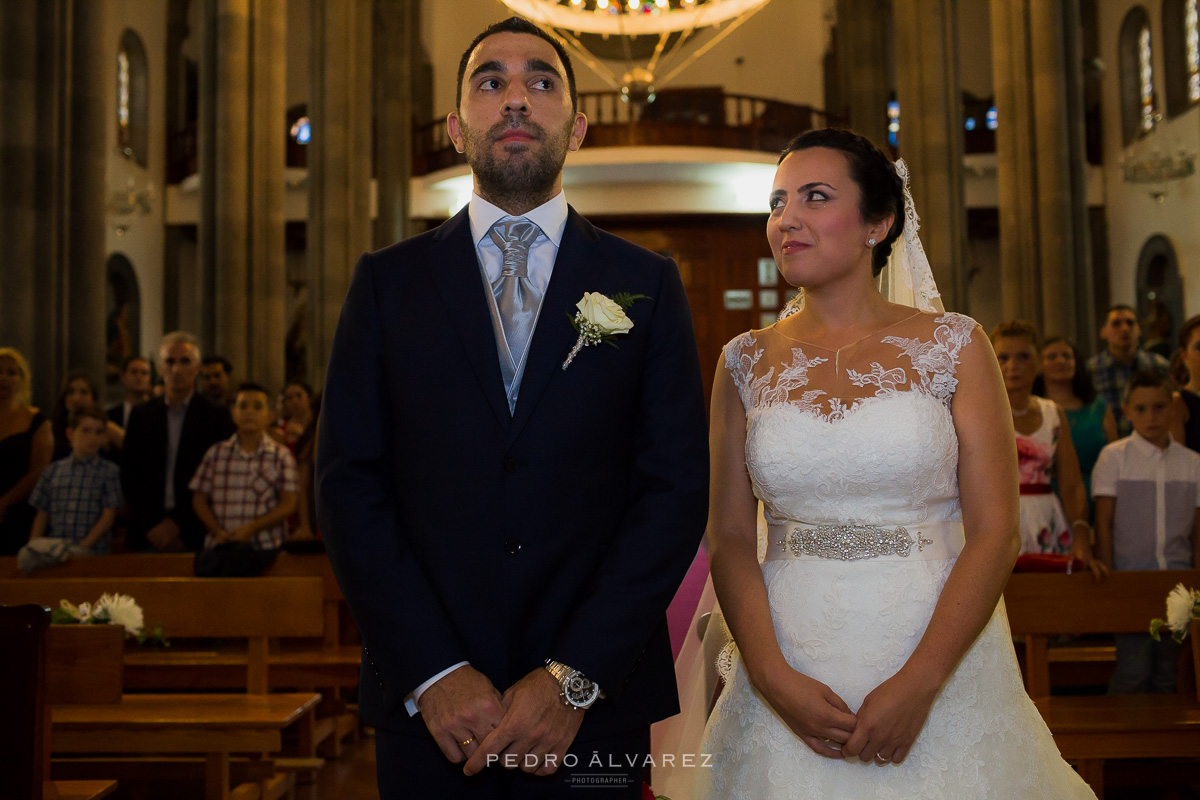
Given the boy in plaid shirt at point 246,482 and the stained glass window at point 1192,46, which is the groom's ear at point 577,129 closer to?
the boy in plaid shirt at point 246,482

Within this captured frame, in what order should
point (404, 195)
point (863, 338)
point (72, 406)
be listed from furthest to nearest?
1. point (404, 195)
2. point (72, 406)
3. point (863, 338)

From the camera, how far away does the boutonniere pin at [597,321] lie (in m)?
2.09

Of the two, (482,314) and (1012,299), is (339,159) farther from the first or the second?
(482,314)

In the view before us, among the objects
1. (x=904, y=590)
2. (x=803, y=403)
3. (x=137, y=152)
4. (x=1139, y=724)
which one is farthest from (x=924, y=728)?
(x=137, y=152)

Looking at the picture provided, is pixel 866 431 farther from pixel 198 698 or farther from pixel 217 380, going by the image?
pixel 217 380

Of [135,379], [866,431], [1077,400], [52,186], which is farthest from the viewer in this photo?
Result: [52,186]

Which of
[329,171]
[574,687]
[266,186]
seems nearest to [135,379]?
[266,186]

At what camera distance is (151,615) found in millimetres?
4828

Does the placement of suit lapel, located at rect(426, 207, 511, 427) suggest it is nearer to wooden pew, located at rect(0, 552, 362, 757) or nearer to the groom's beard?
the groom's beard

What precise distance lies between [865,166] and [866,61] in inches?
778

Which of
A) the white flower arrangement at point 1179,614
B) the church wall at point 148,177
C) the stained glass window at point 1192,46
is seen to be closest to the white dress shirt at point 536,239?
the white flower arrangement at point 1179,614

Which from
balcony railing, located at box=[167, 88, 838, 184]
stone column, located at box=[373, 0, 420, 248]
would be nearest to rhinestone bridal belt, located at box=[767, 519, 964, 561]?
balcony railing, located at box=[167, 88, 838, 184]

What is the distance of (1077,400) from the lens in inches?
235

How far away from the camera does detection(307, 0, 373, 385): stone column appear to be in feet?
48.8
